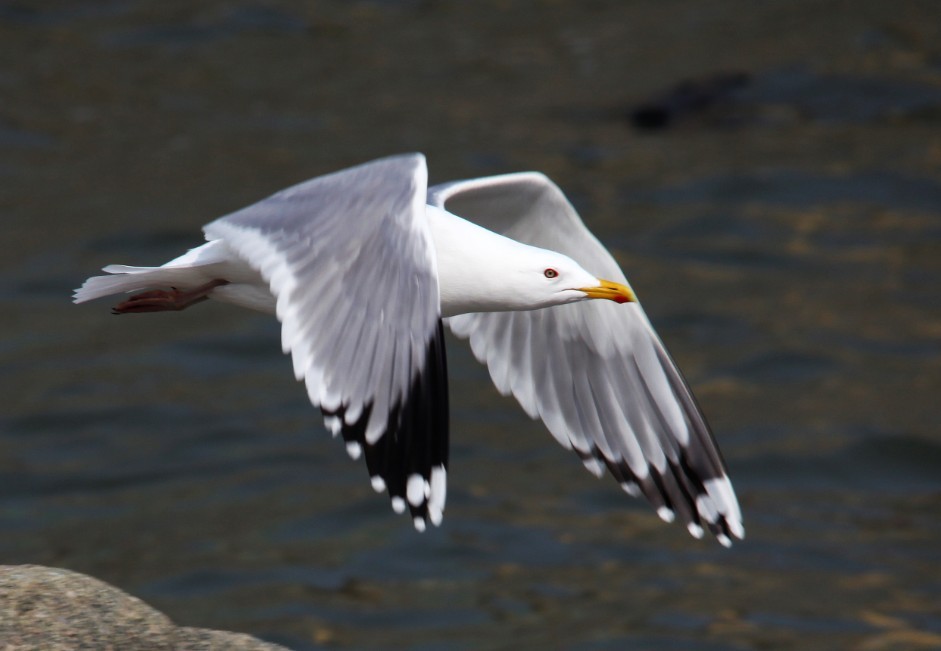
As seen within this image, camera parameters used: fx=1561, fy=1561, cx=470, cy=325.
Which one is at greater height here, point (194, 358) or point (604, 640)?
point (194, 358)

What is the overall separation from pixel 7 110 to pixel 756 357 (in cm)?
508

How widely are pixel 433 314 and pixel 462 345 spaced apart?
4754 mm

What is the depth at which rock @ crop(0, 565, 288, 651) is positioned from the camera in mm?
3125

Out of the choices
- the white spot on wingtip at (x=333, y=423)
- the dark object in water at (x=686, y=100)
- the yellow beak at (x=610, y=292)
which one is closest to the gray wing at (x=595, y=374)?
the yellow beak at (x=610, y=292)

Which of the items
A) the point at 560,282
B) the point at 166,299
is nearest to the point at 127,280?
the point at 166,299

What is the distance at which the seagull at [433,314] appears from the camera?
327cm

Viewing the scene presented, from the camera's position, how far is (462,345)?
8.14 metres

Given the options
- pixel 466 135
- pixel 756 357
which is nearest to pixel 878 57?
pixel 466 135

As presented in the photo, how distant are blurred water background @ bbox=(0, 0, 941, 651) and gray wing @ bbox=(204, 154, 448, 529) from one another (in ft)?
7.80

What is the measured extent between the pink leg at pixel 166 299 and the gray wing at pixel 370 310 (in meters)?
0.36

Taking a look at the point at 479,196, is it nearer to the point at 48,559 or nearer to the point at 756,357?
the point at 48,559

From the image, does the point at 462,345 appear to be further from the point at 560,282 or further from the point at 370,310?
the point at 370,310

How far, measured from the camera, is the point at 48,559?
622cm

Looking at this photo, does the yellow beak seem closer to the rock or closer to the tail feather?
the tail feather
